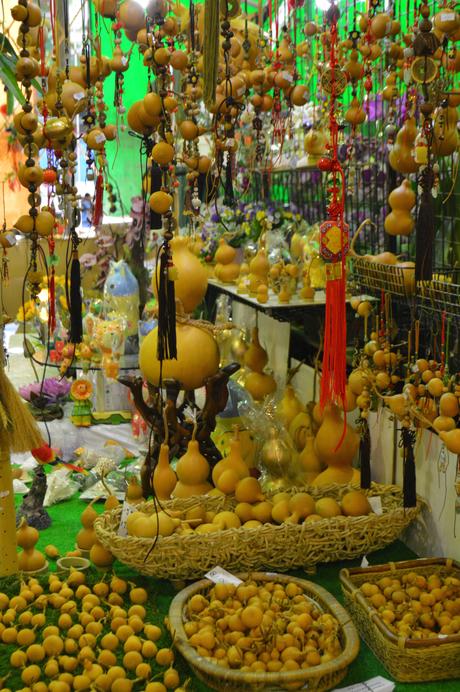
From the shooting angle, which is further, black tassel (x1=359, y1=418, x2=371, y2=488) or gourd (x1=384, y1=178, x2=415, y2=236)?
black tassel (x1=359, y1=418, x2=371, y2=488)

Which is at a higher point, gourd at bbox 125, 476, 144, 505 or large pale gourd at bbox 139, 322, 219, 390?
large pale gourd at bbox 139, 322, 219, 390

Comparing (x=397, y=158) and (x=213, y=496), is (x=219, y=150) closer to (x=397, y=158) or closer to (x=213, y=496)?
(x=397, y=158)

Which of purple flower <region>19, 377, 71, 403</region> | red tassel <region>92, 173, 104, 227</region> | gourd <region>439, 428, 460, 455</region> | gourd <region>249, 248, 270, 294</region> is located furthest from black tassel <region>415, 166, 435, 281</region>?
purple flower <region>19, 377, 71, 403</region>

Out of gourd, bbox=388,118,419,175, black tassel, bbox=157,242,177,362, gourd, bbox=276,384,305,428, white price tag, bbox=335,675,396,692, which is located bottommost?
white price tag, bbox=335,675,396,692

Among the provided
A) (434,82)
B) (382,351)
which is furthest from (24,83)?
(382,351)

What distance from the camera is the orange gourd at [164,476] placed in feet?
8.63

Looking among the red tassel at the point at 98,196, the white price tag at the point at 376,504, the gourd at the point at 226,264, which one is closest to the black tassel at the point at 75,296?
the red tassel at the point at 98,196

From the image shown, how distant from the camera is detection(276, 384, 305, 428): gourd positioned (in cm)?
311

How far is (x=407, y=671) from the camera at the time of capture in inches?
77.6

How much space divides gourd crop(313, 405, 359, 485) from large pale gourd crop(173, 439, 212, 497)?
0.35 meters

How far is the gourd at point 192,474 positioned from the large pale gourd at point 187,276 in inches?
17.8

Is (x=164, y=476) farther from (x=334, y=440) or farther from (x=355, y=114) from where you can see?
(x=355, y=114)

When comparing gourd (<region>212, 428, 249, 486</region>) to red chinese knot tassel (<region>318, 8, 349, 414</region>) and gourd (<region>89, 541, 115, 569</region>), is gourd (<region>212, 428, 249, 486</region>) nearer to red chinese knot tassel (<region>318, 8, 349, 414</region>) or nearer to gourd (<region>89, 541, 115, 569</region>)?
gourd (<region>89, 541, 115, 569</region>)

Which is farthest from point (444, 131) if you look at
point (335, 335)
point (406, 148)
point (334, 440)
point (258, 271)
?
point (258, 271)
